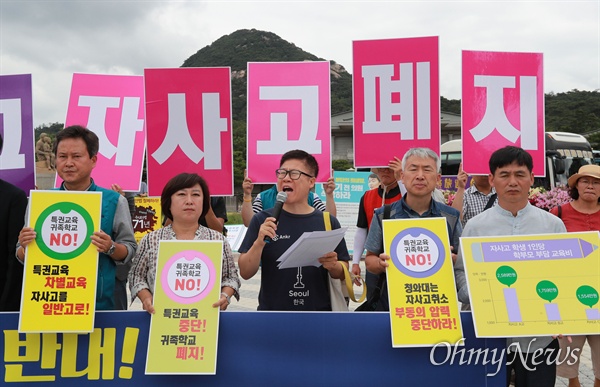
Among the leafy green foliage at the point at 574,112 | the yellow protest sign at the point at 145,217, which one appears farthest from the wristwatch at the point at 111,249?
the leafy green foliage at the point at 574,112

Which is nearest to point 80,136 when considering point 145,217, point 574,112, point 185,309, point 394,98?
point 185,309

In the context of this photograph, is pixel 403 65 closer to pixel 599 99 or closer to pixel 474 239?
pixel 474 239

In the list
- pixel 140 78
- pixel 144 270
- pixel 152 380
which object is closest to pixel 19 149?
pixel 140 78

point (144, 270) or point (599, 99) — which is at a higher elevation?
point (599, 99)

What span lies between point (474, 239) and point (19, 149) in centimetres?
336

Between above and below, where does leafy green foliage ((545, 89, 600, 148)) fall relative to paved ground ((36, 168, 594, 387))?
above

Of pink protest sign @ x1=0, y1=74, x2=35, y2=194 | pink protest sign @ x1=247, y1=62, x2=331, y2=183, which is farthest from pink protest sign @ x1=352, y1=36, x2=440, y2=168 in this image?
pink protest sign @ x1=0, y1=74, x2=35, y2=194

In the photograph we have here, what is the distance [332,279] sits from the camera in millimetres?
2910

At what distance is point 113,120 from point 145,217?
6.11 meters

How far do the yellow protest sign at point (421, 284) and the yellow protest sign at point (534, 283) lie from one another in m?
0.12

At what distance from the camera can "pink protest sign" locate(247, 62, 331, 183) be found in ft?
12.9

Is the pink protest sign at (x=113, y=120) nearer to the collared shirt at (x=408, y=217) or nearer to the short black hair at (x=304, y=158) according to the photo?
the short black hair at (x=304, y=158)

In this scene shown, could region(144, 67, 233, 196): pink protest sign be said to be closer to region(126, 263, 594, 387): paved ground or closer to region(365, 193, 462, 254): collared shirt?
region(126, 263, 594, 387): paved ground

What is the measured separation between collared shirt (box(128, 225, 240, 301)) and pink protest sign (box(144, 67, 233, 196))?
1.30 m
